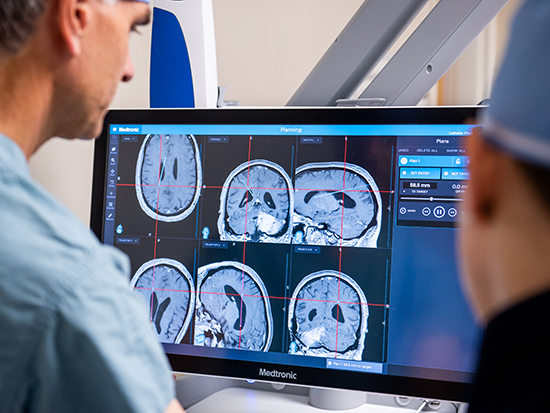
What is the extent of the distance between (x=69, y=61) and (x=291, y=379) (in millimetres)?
641

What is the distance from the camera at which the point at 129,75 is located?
637mm

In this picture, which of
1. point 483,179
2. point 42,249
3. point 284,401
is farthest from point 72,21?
point 284,401

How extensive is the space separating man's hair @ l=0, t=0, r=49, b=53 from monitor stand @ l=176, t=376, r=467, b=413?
2.53 ft

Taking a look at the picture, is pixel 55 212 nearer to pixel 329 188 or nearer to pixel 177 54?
pixel 329 188

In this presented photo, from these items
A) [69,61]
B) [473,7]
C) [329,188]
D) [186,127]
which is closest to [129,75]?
[69,61]

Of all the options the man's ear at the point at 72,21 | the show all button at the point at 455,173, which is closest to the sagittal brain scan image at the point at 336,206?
→ the show all button at the point at 455,173

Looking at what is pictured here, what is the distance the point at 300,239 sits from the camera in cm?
86

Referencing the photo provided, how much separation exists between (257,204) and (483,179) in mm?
615

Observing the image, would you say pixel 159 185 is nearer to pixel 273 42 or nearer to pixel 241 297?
pixel 241 297

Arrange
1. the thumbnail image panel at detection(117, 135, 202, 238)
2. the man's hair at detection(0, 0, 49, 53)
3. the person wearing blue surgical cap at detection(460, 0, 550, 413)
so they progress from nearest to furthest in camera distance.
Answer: the person wearing blue surgical cap at detection(460, 0, 550, 413) < the man's hair at detection(0, 0, 49, 53) < the thumbnail image panel at detection(117, 135, 202, 238)

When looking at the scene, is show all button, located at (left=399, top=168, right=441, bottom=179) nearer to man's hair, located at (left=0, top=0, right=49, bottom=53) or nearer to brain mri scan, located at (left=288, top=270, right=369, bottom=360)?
brain mri scan, located at (left=288, top=270, right=369, bottom=360)

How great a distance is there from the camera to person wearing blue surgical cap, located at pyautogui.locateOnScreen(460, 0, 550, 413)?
26 cm

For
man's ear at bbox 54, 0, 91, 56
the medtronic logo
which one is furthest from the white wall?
man's ear at bbox 54, 0, 91, 56

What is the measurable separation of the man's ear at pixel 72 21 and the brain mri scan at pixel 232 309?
507mm
